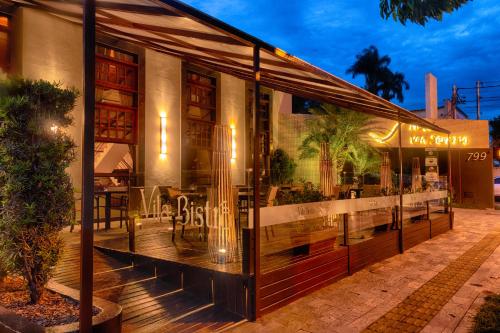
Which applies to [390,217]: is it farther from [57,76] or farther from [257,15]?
[257,15]

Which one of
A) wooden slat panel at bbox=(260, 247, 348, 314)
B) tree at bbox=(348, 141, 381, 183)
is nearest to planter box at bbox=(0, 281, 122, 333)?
wooden slat panel at bbox=(260, 247, 348, 314)

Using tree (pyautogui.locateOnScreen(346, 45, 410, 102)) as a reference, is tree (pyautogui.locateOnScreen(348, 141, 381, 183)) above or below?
below

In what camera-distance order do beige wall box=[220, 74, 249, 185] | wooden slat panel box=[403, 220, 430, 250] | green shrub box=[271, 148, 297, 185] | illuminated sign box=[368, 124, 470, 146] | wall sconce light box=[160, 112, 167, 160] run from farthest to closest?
illuminated sign box=[368, 124, 470, 146]
green shrub box=[271, 148, 297, 185]
beige wall box=[220, 74, 249, 185]
wall sconce light box=[160, 112, 167, 160]
wooden slat panel box=[403, 220, 430, 250]

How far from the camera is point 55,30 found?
7.65 meters

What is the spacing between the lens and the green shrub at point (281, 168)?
555 inches

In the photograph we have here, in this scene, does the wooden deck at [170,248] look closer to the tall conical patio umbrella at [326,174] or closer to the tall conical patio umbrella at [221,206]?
the tall conical patio umbrella at [221,206]

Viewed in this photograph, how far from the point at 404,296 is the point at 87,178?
4005 mm

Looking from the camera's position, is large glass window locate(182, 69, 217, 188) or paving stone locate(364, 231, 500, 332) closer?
paving stone locate(364, 231, 500, 332)

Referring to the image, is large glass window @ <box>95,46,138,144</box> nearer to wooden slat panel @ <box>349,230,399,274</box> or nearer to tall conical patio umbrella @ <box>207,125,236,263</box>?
tall conical patio umbrella @ <box>207,125,236,263</box>

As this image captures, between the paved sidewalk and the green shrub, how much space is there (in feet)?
22.3

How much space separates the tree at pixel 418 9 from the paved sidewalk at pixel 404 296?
301 cm

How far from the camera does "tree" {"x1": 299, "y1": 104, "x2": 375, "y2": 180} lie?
47.9ft

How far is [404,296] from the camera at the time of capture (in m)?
4.89

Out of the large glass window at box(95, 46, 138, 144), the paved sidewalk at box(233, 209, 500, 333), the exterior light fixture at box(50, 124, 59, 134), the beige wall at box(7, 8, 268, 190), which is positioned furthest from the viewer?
the large glass window at box(95, 46, 138, 144)
